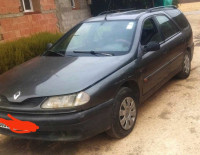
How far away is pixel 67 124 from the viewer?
110 inches

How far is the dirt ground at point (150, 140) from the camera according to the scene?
3155 mm

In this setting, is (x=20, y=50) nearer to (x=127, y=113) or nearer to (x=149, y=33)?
(x=149, y=33)

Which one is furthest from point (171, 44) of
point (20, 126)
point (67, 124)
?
point (20, 126)

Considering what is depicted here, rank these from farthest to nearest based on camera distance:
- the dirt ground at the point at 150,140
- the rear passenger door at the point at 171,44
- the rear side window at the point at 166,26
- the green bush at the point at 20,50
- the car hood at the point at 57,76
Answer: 1. the green bush at the point at 20,50
2. the rear side window at the point at 166,26
3. the rear passenger door at the point at 171,44
4. the dirt ground at the point at 150,140
5. the car hood at the point at 57,76

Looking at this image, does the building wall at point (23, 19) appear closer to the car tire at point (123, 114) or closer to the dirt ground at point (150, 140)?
the dirt ground at point (150, 140)

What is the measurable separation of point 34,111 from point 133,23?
2.17 metres

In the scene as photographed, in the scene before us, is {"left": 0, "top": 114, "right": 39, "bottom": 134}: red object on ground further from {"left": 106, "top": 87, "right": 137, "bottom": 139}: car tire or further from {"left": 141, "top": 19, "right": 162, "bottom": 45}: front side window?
{"left": 141, "top": 19, "right": 162, "bottom": 45}: front side window

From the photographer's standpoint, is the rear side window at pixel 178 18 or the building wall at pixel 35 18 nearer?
the rear side window at pixel 178 18

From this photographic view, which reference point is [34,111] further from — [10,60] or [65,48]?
[10,60]

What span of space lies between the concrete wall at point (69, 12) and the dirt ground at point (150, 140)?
708 cm

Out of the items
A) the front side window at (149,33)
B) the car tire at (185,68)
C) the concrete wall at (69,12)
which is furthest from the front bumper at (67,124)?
the concrete wall at (69,12)

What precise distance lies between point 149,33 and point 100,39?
91 cm

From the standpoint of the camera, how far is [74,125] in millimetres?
2807

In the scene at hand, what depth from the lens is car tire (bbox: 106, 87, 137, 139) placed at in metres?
3.22
